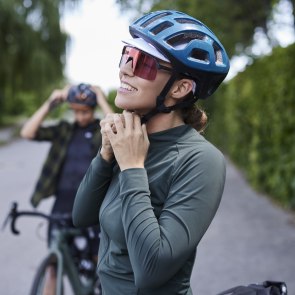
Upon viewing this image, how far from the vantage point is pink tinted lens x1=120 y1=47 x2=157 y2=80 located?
5.55 ft

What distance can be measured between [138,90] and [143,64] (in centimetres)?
9

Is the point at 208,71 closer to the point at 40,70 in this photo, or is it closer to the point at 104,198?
the point at 104,198

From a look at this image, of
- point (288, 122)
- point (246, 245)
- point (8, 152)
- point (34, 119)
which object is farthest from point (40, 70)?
point (34, 119)

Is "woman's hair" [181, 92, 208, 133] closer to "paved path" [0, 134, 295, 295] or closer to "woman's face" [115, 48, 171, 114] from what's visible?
"woman's face" [115, 48, 171, 114]

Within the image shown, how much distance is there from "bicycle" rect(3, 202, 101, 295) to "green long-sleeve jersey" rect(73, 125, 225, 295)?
5.12 feet

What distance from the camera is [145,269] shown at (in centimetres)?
151

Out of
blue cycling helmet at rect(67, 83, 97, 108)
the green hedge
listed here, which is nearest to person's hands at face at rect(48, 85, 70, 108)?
blue cycling helmet at rect(67, 83, 97, 108)

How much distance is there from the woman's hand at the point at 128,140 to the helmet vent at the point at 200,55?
0.29m

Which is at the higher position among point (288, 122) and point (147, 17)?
point (147, 17)

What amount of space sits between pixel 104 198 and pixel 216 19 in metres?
7.98

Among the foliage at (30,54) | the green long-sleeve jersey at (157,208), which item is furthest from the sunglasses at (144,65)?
the foliage at (30,54)

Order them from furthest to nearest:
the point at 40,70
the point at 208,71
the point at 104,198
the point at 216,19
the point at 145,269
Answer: the point at 40,70
the point at 216,19
the point at 104,198
the point at 208,71
the point at 145,269

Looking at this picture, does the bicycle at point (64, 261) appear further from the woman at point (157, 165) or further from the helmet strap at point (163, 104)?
the helmet strap at point (163, 104)

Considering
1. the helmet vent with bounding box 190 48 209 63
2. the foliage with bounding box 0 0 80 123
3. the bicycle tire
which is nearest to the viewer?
the helmet vent with bounding box 190 48 209 63
